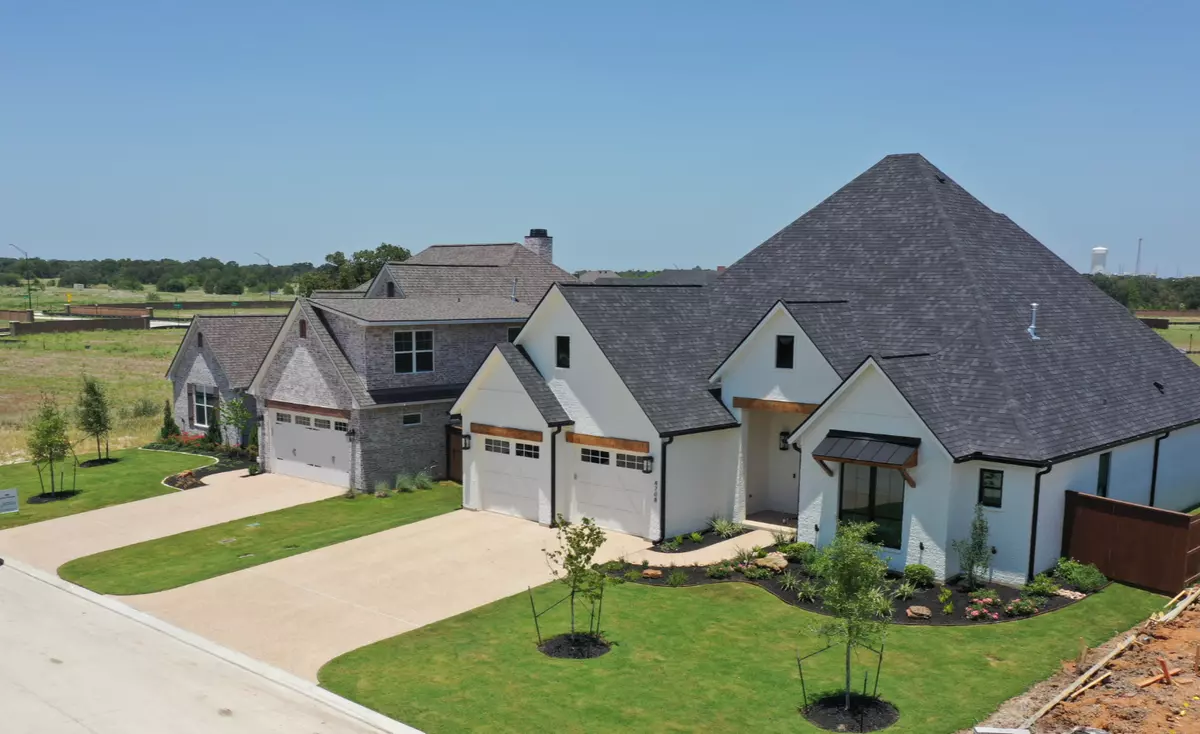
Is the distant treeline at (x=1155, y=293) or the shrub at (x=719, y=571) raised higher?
the distant treeline at (x=1155, y=293)

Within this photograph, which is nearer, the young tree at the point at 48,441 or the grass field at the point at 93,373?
the young tree at the point at 48,441

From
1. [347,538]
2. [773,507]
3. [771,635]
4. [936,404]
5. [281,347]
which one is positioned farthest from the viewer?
[281,347]

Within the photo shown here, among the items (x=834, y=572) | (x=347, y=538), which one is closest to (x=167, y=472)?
(x=347, y=538)

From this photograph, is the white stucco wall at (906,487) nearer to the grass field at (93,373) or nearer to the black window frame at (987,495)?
the black window frame at (987,495)

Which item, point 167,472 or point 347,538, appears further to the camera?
point 167,472

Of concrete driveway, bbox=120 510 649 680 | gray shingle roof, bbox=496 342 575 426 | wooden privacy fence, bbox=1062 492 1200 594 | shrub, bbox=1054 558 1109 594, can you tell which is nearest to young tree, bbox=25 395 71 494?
concrete driveway, bbox=120 510 649 680

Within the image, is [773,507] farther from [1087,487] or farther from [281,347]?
[281,347]

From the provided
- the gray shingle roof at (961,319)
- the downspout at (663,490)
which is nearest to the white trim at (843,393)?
the gray shingle roof at (961,319)

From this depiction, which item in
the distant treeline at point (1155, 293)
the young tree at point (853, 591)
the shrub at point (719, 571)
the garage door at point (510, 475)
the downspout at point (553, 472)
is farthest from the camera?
the distant treeline at point (1155, 293)
